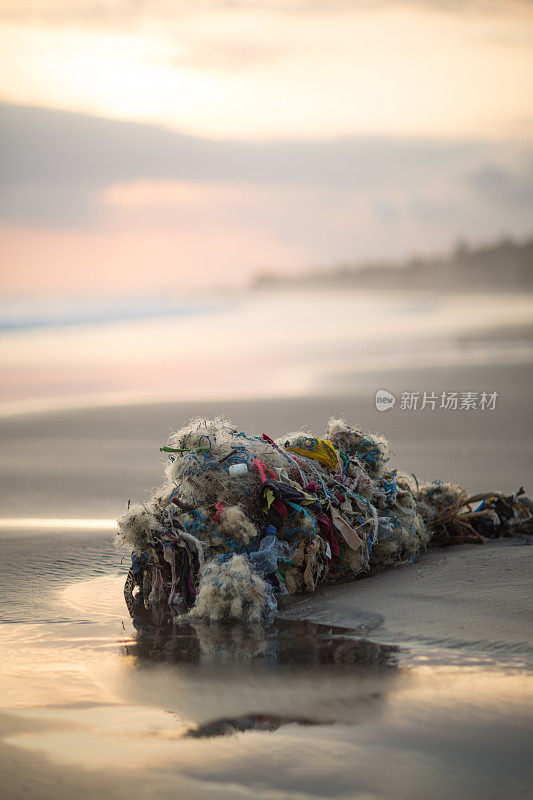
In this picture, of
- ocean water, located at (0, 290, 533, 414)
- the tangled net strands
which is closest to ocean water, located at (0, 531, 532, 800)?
the tangled net strands

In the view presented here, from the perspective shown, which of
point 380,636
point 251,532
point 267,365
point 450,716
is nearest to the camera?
point 450,716

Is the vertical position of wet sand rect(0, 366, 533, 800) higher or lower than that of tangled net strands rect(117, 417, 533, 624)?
lower

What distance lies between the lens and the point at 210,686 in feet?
11.7

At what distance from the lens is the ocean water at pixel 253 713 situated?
112 inches

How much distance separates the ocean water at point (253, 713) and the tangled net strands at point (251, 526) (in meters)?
0.23

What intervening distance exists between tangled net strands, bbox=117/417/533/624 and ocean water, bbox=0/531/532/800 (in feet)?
0.77

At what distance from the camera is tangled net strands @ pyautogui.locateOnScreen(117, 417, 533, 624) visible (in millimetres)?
4420

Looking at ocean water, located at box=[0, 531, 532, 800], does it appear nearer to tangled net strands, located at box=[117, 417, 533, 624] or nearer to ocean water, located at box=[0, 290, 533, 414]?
tangled net strands, located at box=[117, 417, 533, 624]

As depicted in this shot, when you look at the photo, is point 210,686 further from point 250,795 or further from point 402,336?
Result: point 402,336

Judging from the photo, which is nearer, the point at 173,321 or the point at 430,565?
the point at 430,565

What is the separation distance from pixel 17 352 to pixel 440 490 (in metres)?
14.8

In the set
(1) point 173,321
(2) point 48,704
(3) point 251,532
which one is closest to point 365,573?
(3) point 251,532

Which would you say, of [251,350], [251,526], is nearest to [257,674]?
[251,526]

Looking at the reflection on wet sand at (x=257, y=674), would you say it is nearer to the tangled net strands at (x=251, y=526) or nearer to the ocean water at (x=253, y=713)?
the ocean water at (x=253, y=713)
